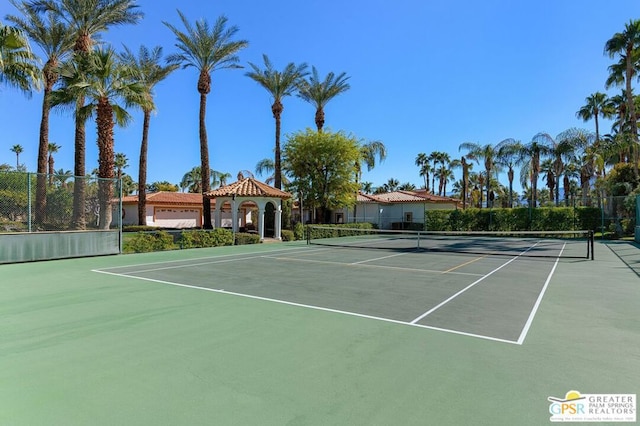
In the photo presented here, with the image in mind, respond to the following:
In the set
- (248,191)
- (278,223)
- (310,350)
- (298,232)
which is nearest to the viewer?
(310,350)

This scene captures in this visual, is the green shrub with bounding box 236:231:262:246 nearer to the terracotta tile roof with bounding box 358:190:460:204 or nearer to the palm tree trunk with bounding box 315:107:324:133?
the palm tree trunk with bounding box 315:107:324:133

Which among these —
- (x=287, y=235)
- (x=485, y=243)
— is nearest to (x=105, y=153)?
(x=287, y=235)

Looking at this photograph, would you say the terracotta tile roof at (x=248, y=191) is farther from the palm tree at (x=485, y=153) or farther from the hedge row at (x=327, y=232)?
the palm tree at (x=485, y=153)

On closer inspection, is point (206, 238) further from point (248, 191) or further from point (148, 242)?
point (248, 191)

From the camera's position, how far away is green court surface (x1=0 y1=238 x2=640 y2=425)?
3414mm

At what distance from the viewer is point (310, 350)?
16.0 feet

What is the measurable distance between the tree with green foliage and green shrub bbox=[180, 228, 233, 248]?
10.7 meters

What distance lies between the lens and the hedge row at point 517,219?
98.2ft

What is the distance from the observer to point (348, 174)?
3281cm

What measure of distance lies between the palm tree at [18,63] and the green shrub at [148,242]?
7.77 metres

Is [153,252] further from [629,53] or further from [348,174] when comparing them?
[629,53]

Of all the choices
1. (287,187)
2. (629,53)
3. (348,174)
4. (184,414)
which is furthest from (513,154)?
(184,414)

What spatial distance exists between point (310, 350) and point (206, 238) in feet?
60.9

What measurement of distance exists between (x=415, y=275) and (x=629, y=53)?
3315cm
